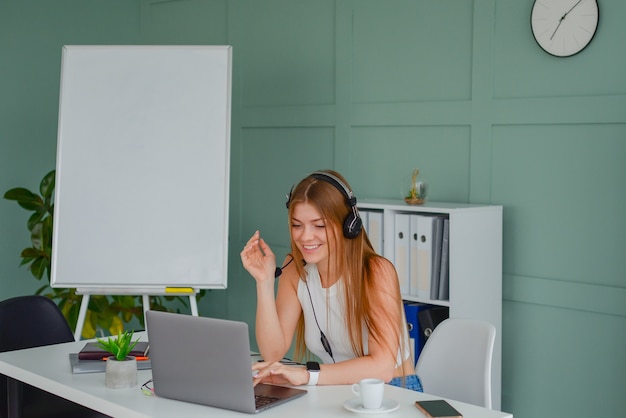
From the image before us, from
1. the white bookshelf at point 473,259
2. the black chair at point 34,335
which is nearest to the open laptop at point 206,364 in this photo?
the black chair at point 34,335

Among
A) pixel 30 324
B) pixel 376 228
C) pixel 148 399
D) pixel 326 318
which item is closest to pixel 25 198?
pixel 30 324

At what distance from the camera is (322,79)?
434cm

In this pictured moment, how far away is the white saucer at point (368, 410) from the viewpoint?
78.7 inches

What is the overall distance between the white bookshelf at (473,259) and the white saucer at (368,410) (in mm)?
1360

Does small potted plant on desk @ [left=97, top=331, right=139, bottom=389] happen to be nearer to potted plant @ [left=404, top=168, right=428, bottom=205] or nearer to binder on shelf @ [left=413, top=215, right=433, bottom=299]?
binder on shelf @ [left=413, top=215, right=433, bottom=299]

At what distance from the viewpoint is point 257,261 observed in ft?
8.39

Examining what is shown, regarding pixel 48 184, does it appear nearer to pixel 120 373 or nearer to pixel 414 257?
pixel 414 257

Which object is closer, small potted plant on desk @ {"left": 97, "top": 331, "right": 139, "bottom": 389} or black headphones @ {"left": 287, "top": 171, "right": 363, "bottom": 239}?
small potted plant on desk @ {"left": 97, "top": 331, "right": 139, "bottom": 389}

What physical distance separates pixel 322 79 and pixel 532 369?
175cm

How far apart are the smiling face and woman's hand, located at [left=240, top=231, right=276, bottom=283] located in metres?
0.11

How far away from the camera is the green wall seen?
10.9 ft

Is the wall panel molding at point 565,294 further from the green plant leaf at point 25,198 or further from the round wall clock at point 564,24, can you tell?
the green plant leaf at point 25,198

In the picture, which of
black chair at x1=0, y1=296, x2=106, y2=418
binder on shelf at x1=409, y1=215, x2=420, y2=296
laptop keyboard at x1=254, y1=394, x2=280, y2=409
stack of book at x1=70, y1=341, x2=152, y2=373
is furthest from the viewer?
binder on shelf at x1=409, y1=215, x2=420, y2=296

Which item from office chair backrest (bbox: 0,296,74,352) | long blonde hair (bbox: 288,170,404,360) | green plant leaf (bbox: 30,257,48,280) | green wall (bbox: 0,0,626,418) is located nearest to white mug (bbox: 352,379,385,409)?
long blonde hair (bbox: 288,170,404,360)
